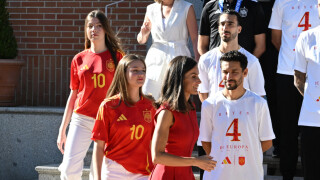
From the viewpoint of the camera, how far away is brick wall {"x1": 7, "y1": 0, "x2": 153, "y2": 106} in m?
9.29

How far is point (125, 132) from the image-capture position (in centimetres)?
516

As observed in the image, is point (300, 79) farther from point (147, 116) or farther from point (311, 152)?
point (147, 116)

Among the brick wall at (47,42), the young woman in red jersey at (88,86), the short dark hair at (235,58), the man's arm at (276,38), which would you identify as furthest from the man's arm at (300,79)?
the brick wall at (47,42)

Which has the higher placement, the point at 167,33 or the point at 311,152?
the point at 167,33

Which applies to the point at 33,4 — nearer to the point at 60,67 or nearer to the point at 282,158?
the point at 60,67

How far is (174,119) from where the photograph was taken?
4.54 m

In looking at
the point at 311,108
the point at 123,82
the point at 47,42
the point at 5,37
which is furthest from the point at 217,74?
the point at 47,42

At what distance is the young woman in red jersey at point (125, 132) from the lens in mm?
5105

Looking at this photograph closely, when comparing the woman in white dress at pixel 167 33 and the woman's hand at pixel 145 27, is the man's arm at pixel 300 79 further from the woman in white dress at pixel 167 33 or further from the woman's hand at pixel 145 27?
the woman's hand at pixel 145 27

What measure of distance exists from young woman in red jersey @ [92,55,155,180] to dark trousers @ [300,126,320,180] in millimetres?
1299

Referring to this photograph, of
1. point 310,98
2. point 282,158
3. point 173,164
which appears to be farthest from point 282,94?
point 173,164

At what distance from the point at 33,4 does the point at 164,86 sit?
5.27 m

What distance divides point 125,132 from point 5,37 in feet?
13.8

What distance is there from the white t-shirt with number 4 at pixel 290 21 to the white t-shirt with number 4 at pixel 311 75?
85 cm
